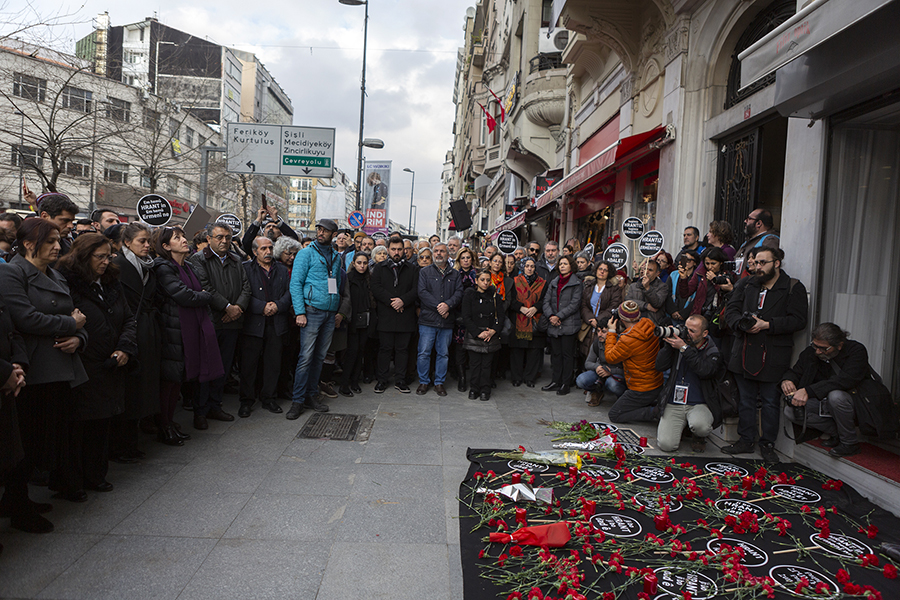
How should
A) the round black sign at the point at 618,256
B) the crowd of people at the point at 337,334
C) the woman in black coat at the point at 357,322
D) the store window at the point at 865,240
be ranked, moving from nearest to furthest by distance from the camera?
the crowd of people at the point at 337,334 < the store window at the point at 865,240 < the woman in black coat at the point at 357,322 < the round black sign at the point at 618,256

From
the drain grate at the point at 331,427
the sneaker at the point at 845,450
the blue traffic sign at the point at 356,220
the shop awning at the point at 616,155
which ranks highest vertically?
the shop awning at the point at 616,155

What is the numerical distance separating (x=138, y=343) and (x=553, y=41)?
1531cm

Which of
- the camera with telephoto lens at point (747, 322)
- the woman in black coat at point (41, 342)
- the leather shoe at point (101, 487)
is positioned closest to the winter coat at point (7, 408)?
the woman in black coat at point (41, 342)

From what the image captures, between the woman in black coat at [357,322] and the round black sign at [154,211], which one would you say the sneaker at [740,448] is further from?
the round black sign at [154,211]

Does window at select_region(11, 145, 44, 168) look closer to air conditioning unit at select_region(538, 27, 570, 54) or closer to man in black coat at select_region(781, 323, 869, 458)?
air conditioning unit at select_region(538, 27, 570, 54)

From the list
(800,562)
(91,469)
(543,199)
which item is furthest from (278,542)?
(543,199)

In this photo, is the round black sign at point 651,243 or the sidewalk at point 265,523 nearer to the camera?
the sidewalk at point 265,523

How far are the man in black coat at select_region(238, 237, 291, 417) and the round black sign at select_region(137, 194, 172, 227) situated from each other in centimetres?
208

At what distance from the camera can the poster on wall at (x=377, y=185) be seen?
1064 inches

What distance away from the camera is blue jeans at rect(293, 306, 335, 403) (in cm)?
696

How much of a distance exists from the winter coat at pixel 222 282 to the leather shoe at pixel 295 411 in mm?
1101

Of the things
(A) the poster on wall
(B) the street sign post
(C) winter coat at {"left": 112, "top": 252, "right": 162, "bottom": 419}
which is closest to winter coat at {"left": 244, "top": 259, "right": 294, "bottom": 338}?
(C) winter coat at {"left": 112, "top": 252, "right": 162, "bottom": 419}

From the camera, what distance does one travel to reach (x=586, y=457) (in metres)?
5.60

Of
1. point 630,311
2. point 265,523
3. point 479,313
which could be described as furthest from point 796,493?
point 479,313
